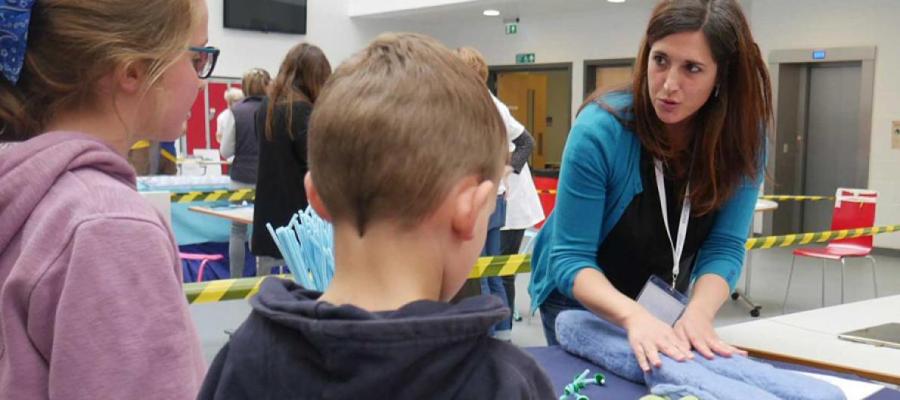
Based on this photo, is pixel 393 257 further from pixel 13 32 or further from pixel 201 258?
pixel 201 258

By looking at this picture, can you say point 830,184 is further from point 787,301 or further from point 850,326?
point 850,326

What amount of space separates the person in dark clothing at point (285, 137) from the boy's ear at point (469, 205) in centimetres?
273

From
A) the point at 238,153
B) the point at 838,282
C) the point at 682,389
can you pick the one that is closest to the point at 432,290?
the point at 682,389

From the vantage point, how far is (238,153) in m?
5.07

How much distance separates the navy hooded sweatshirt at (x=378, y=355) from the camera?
707mm

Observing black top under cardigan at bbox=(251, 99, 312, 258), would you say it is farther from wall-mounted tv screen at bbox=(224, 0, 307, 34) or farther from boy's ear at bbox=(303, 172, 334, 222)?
wall-mounted tv screen at bbox=(224, 0, 307, 34)

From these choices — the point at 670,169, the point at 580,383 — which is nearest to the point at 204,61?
the point at 580,383

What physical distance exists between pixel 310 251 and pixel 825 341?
1.12 meters

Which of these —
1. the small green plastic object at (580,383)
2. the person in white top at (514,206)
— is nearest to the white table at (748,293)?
the person in white top at (514,206)

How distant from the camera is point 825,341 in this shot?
1828 mm

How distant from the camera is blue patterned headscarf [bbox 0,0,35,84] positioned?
3.08ft

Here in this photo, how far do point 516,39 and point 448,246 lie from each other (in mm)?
10734

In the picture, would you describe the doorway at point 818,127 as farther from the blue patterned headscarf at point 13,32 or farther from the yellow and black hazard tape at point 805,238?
the blue patterned headscarf at point 13,32

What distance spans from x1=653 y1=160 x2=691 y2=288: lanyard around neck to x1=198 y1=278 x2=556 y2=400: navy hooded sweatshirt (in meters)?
1.02
